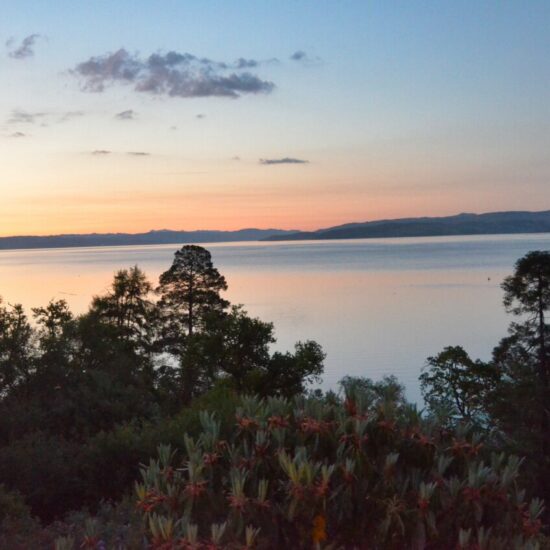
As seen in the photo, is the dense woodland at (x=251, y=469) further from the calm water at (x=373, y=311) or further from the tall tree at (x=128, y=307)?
the calm water at (x=373, y=311)

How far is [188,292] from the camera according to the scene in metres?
44.2

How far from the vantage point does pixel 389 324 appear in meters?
73.1

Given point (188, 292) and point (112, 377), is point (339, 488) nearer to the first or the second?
point (112, 377)

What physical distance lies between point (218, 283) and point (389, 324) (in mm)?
32948

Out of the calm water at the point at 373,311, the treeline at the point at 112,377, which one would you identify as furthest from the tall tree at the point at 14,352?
the calm water at the point at 373,311

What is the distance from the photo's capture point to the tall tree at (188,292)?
1727 inches

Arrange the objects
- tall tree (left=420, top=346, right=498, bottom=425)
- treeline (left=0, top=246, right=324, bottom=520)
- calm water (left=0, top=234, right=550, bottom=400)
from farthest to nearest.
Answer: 1. calm water (left=0, top=234, right=550, bottom=400)
2. tall tree (left=420, top=346, right=498, bottom=425)
3. treeline (left=0, top=246, right=324, bottom=520)

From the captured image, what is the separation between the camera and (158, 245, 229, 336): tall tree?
1727 inches

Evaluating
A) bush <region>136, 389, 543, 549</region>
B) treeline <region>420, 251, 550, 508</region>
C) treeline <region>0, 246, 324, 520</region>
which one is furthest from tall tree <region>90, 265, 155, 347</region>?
bush <region>136, 389, 543, 549</region>

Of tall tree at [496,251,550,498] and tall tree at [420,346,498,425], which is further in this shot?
tall tree at [420,346,498,425]

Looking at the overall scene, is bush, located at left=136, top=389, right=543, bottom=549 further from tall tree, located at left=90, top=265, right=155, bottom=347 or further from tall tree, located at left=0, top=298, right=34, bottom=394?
tall tree, located at left=90, top=265, right=155, bottom=347

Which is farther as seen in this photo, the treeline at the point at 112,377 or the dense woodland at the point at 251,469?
the treeline at the point at 112,377

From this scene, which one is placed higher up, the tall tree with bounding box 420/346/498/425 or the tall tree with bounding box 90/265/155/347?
the tall tree with bounding box 90/265/155/347

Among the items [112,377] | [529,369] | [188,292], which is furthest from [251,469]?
[188,292]
